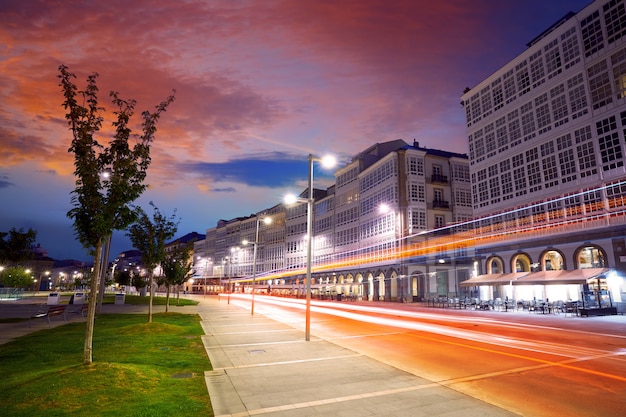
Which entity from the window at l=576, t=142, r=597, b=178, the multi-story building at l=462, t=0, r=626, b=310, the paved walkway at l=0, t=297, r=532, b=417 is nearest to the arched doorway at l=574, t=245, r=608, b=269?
the multi-story building at l=462, t=0, r=626, b=310

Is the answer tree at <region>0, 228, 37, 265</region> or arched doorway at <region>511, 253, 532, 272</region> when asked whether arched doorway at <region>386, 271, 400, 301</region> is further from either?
tree at <region>0, 228, 37, 265</region>

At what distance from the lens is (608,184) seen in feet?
96.9

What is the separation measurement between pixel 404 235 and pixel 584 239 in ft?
74.2

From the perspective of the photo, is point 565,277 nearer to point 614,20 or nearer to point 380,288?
point 614,20

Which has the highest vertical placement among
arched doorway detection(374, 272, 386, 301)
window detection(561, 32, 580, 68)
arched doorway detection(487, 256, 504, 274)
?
window detection(561, 32, 580, 68)

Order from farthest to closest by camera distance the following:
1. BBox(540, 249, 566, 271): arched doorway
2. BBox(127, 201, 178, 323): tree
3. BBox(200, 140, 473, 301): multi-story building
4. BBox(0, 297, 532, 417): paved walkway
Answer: BBox(200, 140, 473, 301): multi-story building < BBox(540, 249, 566, 271): arched doorway < BBox(127, 201, 178, 323): tree < BBox(0, 297, 532, 417): paved walkway

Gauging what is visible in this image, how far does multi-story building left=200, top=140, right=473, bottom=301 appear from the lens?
169 feet

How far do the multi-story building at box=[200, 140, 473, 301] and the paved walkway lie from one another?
28.6m

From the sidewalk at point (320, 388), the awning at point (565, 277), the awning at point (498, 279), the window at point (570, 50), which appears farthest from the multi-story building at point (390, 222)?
the sidewalk at point (320, 388)

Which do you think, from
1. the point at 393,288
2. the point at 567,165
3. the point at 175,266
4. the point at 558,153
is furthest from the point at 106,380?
the point at 393,288

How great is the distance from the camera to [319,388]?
300 inches

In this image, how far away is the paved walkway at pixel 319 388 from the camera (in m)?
6.30

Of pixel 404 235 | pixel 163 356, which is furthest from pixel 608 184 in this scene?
pixel 163 356

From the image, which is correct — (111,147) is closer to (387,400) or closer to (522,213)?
(387,400)
